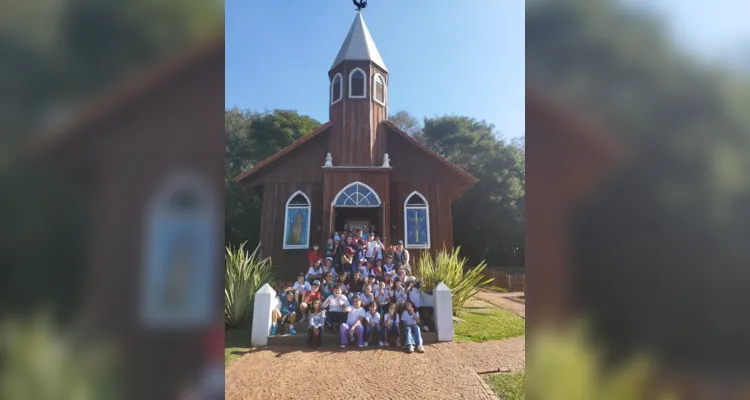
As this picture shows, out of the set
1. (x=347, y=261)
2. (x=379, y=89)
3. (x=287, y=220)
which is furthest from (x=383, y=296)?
(x=379, y=89)

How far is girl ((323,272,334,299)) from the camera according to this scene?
7871 millimetres

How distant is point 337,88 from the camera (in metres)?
12.2

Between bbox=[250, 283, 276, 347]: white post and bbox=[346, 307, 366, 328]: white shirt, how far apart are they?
1.36 meters

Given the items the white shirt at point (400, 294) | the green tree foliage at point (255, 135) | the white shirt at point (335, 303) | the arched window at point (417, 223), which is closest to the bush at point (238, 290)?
the white shirt at point (335, 303)

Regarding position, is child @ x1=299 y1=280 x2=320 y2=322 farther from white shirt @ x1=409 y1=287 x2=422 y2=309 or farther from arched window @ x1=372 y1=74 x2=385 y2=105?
arched window @ x1=372 y1=74 x2=385 y2=105

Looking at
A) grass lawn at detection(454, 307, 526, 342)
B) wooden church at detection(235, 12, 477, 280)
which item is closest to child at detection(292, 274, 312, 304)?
grass lawn at detection(454, 307, 526, 342)

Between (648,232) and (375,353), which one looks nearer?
(648,232)

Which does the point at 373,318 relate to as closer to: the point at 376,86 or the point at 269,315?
the point at 269,315

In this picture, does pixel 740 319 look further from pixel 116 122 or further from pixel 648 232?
pixel 116 122

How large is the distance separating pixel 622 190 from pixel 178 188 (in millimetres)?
1321

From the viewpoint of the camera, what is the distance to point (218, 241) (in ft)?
4.03

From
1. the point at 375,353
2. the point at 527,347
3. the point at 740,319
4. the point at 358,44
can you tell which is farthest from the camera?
the point at 358,44

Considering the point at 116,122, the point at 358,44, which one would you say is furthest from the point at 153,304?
the point at 358,44

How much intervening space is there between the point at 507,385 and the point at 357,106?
9.23m
